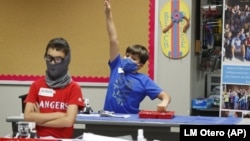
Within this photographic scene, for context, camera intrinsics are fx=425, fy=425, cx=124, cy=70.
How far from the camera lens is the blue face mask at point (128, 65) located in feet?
11.0

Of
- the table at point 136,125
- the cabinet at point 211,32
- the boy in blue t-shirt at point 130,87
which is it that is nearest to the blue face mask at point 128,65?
the boy in blue t-shirt at point 130,87

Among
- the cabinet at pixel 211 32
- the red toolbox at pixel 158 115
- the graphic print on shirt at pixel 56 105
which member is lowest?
the red toolbox at pixel 158 115

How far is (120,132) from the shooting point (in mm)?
3121

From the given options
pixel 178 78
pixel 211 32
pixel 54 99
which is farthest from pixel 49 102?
pixel 211 32

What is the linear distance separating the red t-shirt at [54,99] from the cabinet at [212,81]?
2.59 meters

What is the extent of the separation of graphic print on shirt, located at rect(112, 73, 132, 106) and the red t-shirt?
91 centimetres

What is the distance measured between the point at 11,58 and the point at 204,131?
374 centimetres

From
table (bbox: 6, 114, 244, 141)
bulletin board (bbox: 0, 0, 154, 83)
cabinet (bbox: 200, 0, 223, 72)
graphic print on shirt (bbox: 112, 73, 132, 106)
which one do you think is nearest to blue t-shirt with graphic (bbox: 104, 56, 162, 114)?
graphic print on shirt (bbox: 112, 73, 132, 106)

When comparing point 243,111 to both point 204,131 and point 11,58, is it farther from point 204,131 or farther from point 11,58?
point 204,131

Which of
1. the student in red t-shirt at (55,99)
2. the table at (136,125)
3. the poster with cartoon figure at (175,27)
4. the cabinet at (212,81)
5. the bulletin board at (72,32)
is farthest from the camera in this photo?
the cabinet at (212,81)

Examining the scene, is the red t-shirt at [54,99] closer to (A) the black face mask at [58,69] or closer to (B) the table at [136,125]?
(A) the black face mask at [58,69]

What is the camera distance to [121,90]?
340cm

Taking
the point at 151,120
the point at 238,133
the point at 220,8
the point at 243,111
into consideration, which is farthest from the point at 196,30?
the point at 238,133

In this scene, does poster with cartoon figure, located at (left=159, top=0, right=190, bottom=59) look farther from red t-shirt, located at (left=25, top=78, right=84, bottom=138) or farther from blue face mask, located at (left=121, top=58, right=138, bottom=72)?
red t-shirt, located at (left=25, top=78, right=84, bottom=138)
